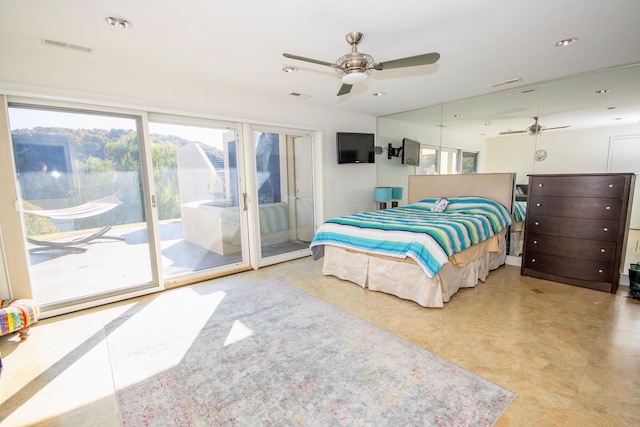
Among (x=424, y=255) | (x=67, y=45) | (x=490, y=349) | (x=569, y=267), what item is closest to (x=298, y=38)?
(x=67, y=45)

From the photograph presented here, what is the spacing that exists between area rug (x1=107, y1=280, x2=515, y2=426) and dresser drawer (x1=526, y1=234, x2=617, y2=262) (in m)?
2.53

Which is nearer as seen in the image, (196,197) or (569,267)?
(569,267)

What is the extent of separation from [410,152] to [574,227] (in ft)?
9.58

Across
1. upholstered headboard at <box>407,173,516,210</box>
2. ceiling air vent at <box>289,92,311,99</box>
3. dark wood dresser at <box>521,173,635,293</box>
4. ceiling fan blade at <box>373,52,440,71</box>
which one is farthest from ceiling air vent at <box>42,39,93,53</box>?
dark wood dresser at <box>521,173,635,293</box>

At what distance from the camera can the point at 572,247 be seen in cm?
339

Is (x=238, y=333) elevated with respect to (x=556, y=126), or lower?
lower

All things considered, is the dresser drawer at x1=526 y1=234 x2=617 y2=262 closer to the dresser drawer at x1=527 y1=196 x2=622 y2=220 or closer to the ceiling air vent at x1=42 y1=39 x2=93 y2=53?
the dresser drawer at x1=527 y1=196 x2=622 y2=220

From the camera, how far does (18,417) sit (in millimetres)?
1651

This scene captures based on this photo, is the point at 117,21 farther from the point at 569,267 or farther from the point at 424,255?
the point at 569,267

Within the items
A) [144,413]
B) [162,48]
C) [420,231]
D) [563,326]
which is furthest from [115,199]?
[563,326]

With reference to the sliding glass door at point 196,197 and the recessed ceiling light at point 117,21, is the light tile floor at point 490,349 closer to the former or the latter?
the sliding glass door at point 196,197

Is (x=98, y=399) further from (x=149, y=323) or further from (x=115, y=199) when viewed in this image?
(x=115, y=199)

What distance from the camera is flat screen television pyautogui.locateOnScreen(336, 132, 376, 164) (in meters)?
5.12

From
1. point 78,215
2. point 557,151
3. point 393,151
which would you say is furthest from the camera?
point 393,151
